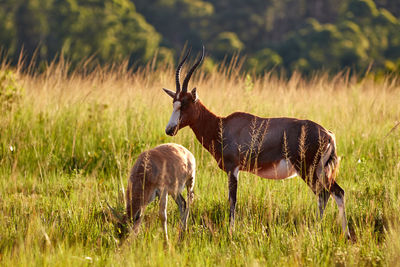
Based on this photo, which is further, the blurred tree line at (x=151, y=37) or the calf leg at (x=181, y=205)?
the blurred tree line at (x=151, y=37)

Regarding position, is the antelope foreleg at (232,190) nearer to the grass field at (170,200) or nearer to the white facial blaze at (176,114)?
the grass field at (170,200)

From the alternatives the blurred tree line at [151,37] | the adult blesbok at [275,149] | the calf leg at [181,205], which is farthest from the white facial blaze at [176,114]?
the blurred tree line at [151,37]

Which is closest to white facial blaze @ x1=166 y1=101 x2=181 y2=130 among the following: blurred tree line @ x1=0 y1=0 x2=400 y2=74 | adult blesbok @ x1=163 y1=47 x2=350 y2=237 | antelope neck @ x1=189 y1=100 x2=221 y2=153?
adult blesbok @ x1=163 y1=47 x2=350 y2=237

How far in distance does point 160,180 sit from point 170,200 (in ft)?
2.97

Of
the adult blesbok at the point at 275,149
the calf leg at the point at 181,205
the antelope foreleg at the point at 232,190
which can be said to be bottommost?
the calf leg at the point at 181,205

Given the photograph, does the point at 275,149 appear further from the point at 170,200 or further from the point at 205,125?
the point at 170,200

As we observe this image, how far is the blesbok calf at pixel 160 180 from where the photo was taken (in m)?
4.16

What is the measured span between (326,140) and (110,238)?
2190 mm

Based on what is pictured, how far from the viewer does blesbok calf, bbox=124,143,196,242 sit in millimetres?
4160

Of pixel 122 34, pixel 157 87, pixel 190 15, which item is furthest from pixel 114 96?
pixel 190 15

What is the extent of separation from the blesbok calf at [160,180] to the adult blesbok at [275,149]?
11.1 inches

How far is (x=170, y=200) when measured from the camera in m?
5.24

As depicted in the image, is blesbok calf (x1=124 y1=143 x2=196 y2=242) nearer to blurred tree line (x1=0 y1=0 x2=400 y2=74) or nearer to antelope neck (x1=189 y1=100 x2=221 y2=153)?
antelope neck (x1=189 y1=100 x2=221 y2=153)

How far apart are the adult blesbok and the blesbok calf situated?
0.28 metres
